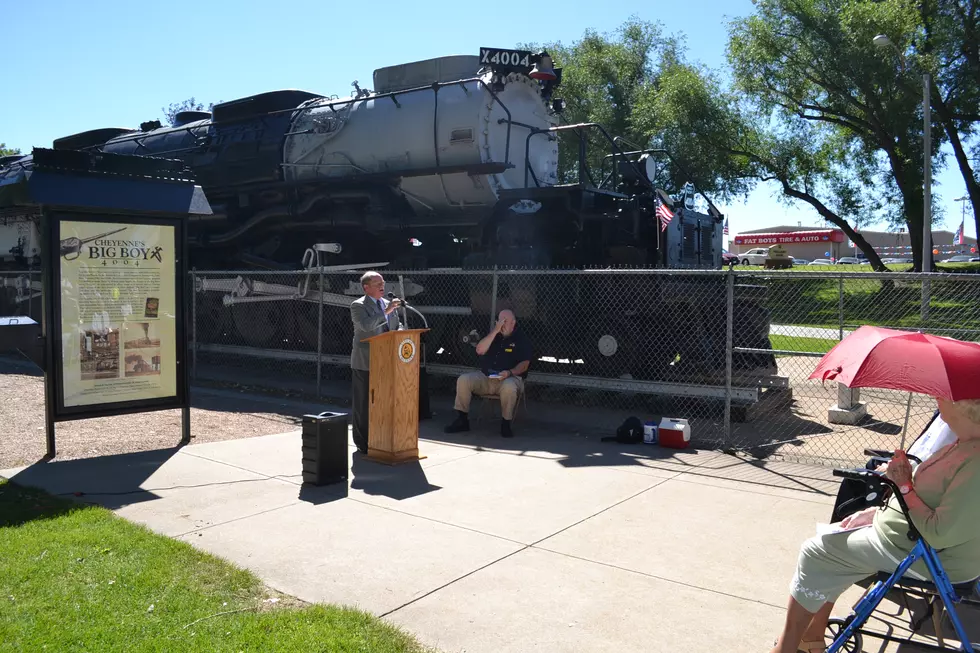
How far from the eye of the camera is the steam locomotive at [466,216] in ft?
31.1

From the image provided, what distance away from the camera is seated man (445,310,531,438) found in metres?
8.02

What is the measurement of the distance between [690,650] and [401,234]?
28.9 feet

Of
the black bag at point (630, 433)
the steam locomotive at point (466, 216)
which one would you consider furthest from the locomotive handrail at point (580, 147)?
the black bag at point (630, 433)

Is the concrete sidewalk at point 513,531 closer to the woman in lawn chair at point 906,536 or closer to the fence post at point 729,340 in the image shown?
the fence post at point 729,340

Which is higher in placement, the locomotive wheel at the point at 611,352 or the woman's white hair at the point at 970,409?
the woman's white hair at the point at 970,409

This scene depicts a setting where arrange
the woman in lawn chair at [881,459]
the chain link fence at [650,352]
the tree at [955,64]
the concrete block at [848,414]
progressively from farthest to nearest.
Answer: the tree at [955,64] < the concrete block at [848,414] < the chain link fence at [650,352] < the woman in lawn chair at [881,459]

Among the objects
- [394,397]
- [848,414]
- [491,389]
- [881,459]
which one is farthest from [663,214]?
[881,459]

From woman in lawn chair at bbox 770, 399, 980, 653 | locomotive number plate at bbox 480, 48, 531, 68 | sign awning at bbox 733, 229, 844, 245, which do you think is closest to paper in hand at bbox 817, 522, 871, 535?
woman in lawn chair at bbox 770, 399, 980, 653

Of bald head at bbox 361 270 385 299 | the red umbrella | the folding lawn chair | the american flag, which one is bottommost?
the folding lawn chair

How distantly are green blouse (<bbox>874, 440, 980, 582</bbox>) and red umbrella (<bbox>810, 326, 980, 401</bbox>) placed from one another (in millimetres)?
259

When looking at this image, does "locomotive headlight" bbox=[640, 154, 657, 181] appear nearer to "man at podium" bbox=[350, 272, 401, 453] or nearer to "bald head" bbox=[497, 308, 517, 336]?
"bald head" bbox=[497, 308, 517, 336]

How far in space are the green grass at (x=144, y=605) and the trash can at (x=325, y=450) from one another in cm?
147

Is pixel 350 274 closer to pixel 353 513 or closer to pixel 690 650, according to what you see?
pixel 353 513

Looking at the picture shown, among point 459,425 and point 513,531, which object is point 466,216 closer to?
point 459,425
